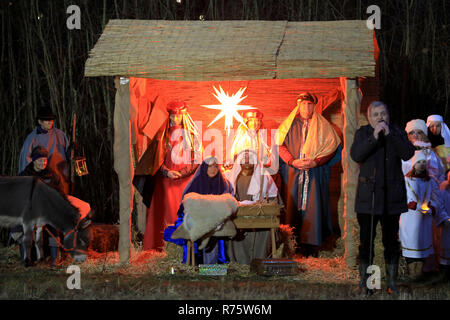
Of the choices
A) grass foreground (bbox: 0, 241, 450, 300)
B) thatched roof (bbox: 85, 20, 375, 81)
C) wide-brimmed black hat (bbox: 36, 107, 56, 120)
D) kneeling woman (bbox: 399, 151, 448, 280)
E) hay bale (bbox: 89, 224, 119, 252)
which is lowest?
grass foreground (bbox: 0, 241, 450, 300)

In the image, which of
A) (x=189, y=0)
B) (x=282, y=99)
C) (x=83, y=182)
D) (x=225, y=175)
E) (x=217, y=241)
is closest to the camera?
(x=217, y=241)

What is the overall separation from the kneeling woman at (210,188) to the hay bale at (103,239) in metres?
1.49

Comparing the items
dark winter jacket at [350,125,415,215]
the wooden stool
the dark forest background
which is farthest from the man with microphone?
the dark forest background

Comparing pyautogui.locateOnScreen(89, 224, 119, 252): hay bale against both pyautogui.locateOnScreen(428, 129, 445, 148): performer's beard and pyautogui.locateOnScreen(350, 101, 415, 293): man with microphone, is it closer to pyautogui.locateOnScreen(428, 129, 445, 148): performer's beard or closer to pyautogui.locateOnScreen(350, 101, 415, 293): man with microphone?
pyautogui.locateOnScreen(350, 101, 415, 293): man with microphone

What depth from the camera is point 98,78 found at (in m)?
12.9

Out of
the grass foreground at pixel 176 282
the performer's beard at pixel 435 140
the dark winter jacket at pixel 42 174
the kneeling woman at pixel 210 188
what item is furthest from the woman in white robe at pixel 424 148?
the dark winter jacket at pixel 42 174

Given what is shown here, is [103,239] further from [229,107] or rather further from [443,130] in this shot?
[443,130]

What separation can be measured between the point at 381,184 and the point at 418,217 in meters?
1.60

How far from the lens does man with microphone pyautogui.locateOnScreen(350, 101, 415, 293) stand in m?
7.21

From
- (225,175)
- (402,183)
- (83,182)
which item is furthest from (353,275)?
(83,182)

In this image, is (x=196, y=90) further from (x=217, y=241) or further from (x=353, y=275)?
(x=353, y=275)

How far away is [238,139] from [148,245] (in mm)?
2087

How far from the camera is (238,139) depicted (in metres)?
10.5

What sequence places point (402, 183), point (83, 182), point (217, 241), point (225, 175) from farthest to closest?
1. point (83, 182)
2. point (225, 175)
3. point (217, 241)
4. point (402, 183)
